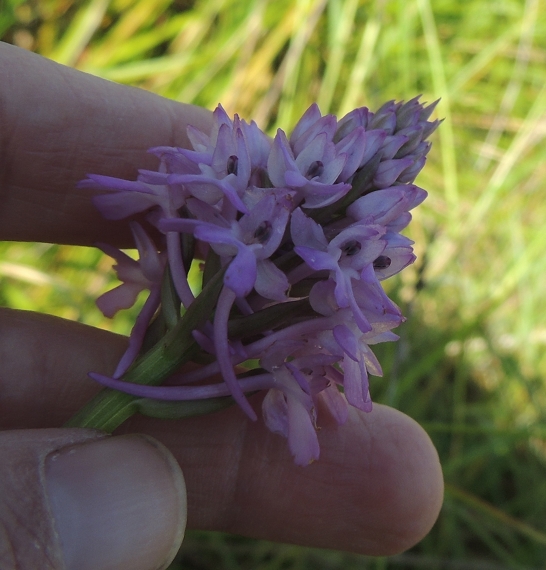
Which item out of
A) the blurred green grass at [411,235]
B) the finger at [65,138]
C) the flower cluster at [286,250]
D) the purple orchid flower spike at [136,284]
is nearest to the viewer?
the flower cluster at [286,250]

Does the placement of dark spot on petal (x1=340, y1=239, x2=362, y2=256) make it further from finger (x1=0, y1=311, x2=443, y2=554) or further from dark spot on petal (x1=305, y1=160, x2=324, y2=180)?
finger (x1=0, y1=311, x2=443, y2=554)

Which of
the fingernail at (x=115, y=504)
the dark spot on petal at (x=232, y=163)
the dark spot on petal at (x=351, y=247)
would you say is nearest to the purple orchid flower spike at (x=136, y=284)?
the fingernail at (x=115, y=504)

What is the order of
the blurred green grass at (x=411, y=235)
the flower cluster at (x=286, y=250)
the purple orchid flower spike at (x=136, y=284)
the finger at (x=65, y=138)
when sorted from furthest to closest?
the blurred green grass at (x=411, y=235) → the finger at (x=65, y=138) → the purple orchid flower spike at (x=136, y=284) → the flower cluster at (x=286, y=250)

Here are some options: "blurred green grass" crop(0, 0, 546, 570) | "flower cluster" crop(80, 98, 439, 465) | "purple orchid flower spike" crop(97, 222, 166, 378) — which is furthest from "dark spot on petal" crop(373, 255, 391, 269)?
"blurred green grass" crop(0, 0, 546, 570)

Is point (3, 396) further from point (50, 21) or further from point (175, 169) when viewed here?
point (50, 21)

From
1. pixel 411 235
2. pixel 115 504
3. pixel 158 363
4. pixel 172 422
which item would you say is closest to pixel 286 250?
pixel 158 363

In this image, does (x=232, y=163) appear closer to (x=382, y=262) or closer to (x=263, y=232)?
(x=263, y=232)

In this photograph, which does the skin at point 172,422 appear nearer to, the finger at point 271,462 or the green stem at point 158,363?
the finger at point 271,462

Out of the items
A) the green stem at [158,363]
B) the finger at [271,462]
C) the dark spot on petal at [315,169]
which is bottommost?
the finger at [271,462]
